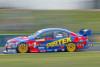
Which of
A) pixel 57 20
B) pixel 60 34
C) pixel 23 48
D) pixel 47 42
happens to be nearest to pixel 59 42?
pixel 60 34

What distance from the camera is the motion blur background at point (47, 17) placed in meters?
26.4

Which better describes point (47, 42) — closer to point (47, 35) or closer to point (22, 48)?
point (47, 35)

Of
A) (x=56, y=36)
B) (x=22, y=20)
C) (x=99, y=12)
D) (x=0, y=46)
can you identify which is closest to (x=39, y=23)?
(x=22, y=20)

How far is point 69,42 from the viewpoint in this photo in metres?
12.8

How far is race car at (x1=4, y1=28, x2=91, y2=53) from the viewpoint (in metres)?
12.4

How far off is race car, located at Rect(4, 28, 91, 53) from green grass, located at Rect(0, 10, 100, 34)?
12813mm

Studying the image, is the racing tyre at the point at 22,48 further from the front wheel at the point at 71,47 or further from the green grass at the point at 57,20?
the green grass at the point at 57,20

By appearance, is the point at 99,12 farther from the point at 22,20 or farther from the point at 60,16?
the point at 22,20

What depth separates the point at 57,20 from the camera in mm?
29484

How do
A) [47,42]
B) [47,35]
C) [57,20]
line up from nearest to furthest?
[47,42], [47,35], [57,20]

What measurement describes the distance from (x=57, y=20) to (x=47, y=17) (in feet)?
4.60

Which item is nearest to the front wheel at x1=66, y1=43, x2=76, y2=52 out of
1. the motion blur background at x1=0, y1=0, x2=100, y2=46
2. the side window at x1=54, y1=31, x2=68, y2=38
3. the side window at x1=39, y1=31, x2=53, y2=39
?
the side window at x1=54, y1=31, x2=68, y2=38

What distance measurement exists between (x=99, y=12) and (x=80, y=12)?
2484 millimetres

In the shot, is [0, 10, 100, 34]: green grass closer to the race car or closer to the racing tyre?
the race car
